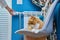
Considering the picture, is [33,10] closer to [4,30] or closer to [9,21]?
[9,21]

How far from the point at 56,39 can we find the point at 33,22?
0.25 m

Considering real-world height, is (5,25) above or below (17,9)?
below

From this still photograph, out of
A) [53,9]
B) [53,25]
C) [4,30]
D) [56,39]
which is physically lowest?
[4,30]

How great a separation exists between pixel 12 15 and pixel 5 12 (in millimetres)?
131

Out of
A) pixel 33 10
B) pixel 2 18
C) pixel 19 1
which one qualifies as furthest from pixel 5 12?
pixel 33 10

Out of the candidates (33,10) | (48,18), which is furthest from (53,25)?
(33,10)

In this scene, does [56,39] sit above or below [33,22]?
below

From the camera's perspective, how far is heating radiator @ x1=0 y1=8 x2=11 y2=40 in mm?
2225

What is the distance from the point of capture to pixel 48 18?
112cm

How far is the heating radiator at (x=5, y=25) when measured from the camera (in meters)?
2.22

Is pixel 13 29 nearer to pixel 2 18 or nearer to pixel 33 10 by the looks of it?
pixel 2 18

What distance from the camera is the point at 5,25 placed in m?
2.24

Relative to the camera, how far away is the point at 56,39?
1.22 metres

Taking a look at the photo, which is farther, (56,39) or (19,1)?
(19,1)
